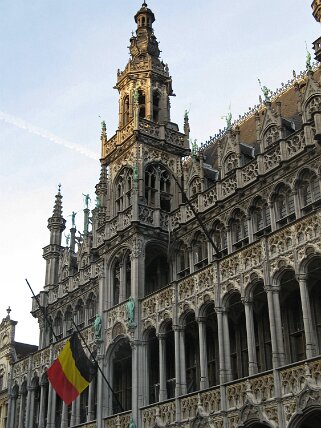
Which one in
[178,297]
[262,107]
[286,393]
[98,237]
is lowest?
[286,393]

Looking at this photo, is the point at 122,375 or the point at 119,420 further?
the point at 122,375

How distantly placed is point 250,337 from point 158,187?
1382 centimetres

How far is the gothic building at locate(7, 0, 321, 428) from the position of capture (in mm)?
27703

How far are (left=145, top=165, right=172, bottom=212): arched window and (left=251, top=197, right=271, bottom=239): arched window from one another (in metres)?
7.50

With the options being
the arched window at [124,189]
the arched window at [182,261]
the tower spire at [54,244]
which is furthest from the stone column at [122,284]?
the tower spire at [54,244]

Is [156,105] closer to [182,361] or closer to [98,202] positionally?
[98,202]

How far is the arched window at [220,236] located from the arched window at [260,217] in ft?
6.95

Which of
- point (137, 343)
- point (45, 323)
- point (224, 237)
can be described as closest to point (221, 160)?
point (224, 237)

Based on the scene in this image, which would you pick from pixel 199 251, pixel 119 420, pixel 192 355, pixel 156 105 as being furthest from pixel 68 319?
pixel 156 105

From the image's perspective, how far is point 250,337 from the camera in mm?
28656

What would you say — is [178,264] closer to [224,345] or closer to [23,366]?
[224,345]

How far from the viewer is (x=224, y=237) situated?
116 feet

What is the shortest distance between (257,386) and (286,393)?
1.65 metres

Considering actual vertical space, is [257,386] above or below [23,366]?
below
